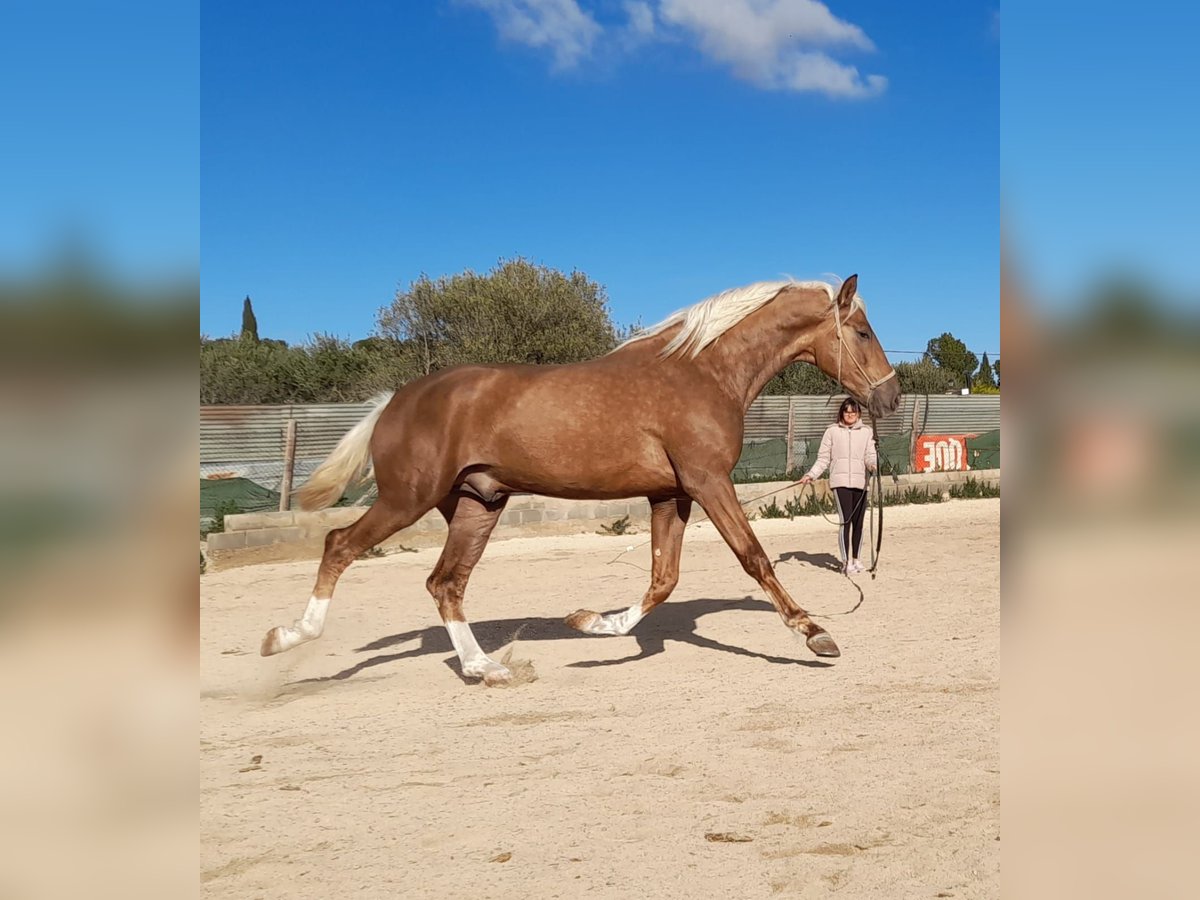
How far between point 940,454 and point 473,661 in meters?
14.1

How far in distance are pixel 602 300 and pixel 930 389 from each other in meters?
11.0

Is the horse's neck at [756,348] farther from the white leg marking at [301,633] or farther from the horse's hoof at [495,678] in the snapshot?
the white leg marking at [301,633]

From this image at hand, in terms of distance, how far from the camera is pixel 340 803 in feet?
12.3

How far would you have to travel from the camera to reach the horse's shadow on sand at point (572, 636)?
6098 mm

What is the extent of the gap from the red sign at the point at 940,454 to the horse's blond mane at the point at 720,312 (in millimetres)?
12411

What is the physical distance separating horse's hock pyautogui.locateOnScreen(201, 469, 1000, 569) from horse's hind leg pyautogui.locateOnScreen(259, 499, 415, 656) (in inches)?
174

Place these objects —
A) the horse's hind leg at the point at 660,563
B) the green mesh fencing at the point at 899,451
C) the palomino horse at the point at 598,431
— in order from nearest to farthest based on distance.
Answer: the palomino horse at the point at 598,431, the horse's hind leg at the point at 660,563, the green mesh fencing at the point at 899,451

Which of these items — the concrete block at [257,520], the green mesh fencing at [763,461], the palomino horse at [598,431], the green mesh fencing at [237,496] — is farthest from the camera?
the green mesh fencing at [763,461]

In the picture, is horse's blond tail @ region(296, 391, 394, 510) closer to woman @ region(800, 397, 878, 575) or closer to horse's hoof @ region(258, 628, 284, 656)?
horse's hoof @ region(258, 628, 284, 656)

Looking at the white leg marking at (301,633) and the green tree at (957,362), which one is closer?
the white leg marking at (301,633)

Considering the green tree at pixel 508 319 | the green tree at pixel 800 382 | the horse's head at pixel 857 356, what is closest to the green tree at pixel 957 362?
the green tree at pixel 800 382

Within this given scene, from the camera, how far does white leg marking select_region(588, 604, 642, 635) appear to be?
636 centimetres

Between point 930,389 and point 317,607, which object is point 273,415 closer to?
point 317,607
